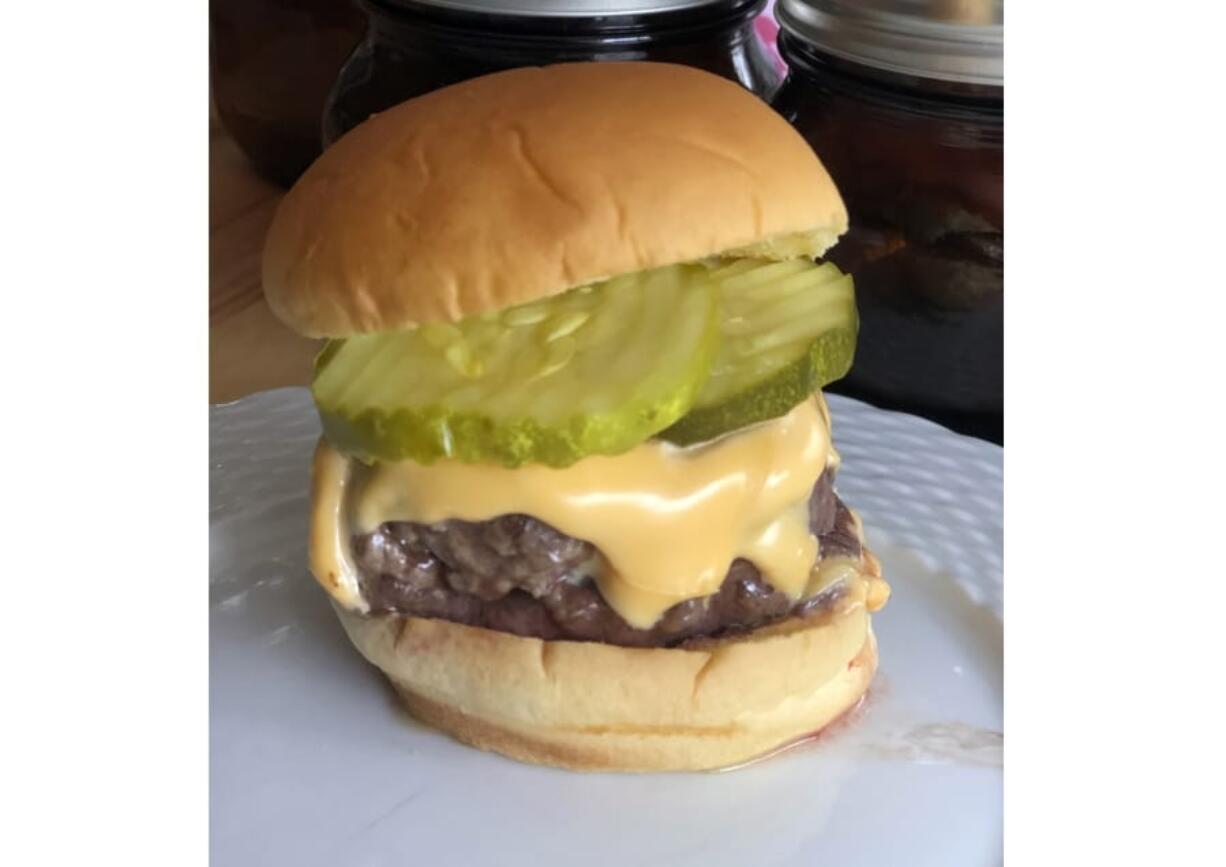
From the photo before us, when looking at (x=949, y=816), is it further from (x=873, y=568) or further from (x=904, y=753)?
(x=873, y=568)

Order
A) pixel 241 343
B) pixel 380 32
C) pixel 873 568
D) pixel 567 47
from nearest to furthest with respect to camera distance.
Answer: pixel 873 568 < pixel 567 47 < pixel 380 32 < pixel 241 343

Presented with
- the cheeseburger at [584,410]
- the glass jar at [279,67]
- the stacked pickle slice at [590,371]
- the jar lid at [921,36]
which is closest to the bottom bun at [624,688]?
the cheeseburger at [584,410]

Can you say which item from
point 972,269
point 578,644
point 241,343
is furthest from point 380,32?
point 578,644

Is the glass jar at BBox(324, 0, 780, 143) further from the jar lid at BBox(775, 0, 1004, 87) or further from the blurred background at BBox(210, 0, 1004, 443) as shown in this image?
the jar lid at BBox(775, 0, 1004, 87)

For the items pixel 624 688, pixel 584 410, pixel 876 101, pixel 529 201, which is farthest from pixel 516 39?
pixel 624 688

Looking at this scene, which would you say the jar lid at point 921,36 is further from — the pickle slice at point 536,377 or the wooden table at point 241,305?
the wooden table at point 241,305

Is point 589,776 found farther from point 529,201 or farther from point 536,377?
point 529,201

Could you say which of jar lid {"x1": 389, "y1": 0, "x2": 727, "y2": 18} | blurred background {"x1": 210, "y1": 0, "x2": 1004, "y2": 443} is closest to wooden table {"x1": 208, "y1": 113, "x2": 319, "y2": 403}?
blurred background {"x1": 210, "y1": 0, "x2": 1004, "y2": 443}
